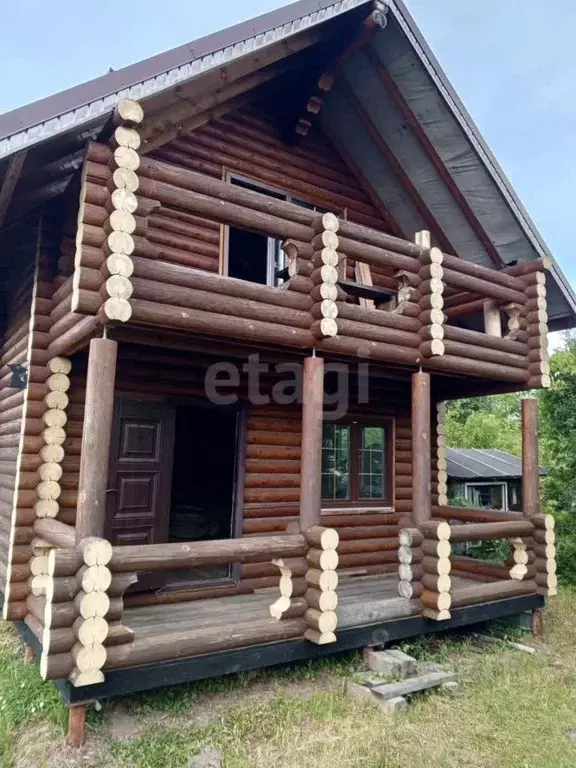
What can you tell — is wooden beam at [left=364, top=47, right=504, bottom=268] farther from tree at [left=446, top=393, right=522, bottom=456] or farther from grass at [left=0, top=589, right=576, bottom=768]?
tree at [left=446, top=393, right=522, bottom=456]

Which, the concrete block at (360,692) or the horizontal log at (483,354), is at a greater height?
the horizontal log at (483,354)

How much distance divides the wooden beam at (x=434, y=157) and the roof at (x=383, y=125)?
1cm

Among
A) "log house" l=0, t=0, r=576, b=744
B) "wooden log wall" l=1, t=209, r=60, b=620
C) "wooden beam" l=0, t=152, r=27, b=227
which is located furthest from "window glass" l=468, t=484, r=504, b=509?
"wooden beam" l=0, t=152, r=27, b=227

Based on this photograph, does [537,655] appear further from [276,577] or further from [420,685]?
[276,577]

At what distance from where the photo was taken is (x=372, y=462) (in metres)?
9.45

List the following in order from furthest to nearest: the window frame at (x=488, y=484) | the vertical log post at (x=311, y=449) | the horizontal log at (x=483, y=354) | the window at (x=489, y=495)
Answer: the window at (x=489, y=495) < the window frame at (x=488, y=484) < the horizontal log at (x=483, y=354) < the vertical log post at (x=311, y=449)

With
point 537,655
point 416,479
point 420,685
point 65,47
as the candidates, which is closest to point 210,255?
point 416,479

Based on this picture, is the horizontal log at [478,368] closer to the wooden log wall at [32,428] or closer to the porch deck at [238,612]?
the porch deck at [238,612]

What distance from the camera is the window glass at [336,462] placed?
8.95 metres

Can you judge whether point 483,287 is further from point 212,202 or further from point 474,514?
point 212,202

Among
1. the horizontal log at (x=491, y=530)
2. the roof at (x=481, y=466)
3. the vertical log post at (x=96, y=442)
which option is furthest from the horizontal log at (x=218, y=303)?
the roof at (x=481, y=466)

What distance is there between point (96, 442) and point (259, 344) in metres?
1.95

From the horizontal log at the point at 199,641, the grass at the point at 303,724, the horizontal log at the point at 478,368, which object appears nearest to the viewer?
the grass at the point at 303,724

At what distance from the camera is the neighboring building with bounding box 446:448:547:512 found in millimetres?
15938
